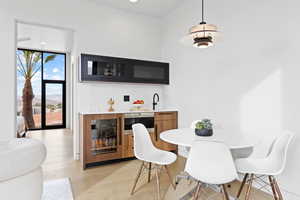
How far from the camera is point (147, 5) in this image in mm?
3977

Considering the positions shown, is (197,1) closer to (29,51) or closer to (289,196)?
(289,196)

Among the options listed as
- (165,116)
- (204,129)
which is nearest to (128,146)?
(165,116)

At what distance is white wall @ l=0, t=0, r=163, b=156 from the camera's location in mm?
3084

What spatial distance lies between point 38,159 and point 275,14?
2.95m

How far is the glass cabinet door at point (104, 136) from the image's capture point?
3.33 m

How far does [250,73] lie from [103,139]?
8.70 feet

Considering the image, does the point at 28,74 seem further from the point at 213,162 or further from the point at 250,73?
the point at 213,162

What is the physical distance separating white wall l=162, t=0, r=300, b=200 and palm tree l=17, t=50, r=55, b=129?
6.11m

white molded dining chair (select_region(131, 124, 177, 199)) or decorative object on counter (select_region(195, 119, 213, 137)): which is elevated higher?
decorative object on counter (select_region(195, 119, 213, 137))

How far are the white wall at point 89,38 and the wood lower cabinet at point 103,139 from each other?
52 centimetres

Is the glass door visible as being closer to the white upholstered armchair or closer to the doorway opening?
the doorway opening

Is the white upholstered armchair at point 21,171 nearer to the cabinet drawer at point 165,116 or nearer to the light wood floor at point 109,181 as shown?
the light wood floor at point 109,181

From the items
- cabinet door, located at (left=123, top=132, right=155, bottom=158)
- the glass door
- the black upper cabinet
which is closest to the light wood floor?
cabinet door, located at (left=123, top=132, right=155, bottom=158)

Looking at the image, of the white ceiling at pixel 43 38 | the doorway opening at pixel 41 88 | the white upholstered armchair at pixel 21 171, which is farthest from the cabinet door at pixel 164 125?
the doorway opening at pixel 41 88
